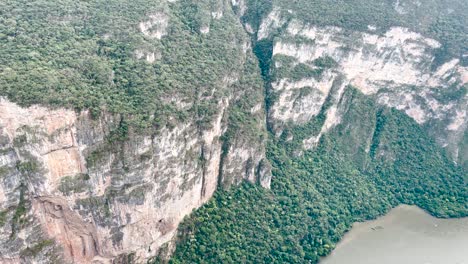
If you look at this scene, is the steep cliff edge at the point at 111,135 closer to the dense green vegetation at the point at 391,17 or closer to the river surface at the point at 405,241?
the river surface at the point at 405,241

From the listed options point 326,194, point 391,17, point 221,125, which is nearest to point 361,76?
point 391,17

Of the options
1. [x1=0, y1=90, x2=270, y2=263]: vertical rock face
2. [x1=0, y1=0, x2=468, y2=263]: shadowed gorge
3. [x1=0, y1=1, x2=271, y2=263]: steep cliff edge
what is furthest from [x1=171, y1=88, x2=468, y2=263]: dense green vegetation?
[x1=0, y1=90, x2=270, y2=263]: vertical rock face

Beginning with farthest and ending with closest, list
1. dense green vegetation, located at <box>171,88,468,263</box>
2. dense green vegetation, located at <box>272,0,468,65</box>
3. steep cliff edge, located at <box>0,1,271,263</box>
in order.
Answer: dense green vegetation, located at <box>272,0,468,65</box>, dense green vegetation, located at <box>171,88,468,263</box>, steep cliff edge, located at <box>0,1,271,263</box>

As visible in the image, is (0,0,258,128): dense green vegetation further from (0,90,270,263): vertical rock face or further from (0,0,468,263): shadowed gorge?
(0,90,270,263): vertical rock face

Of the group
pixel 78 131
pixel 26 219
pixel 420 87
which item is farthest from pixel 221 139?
pixel 420 87

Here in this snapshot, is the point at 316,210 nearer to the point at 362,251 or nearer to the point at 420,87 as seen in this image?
the point at 362,251
